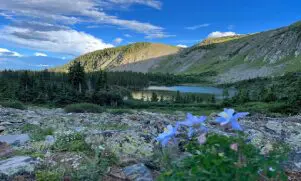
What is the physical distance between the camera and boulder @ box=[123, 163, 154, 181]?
6.36m

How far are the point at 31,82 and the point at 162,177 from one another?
10409cm

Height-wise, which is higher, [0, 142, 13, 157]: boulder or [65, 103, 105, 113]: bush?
[0, 142, 13, 157]: boulder

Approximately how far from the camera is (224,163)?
3453 millimetres

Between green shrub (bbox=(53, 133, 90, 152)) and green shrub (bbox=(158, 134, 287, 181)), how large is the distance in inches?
182

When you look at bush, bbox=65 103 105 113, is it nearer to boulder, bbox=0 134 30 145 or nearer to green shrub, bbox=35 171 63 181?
boulder, bbox=0 134 30 145

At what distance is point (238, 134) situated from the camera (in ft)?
11.2

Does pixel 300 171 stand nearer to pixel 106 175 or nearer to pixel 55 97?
pixel 106 175

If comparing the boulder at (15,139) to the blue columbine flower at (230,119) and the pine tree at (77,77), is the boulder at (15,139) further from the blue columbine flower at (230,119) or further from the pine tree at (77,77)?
the pine tree at (77,77)

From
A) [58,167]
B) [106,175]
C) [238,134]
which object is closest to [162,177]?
[238,134]

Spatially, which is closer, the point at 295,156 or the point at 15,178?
the point at 15,178

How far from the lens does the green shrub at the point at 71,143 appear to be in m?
8.02

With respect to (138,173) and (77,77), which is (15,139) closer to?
(138,173)

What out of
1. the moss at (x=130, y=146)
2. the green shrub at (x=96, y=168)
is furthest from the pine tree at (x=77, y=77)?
the green shrub at (x=96, y=168)

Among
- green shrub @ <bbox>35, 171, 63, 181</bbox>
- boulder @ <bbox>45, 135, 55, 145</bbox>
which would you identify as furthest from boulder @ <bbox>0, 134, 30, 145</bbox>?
green shrub @ <bbox>35, 171, 63, 181</bbox>
